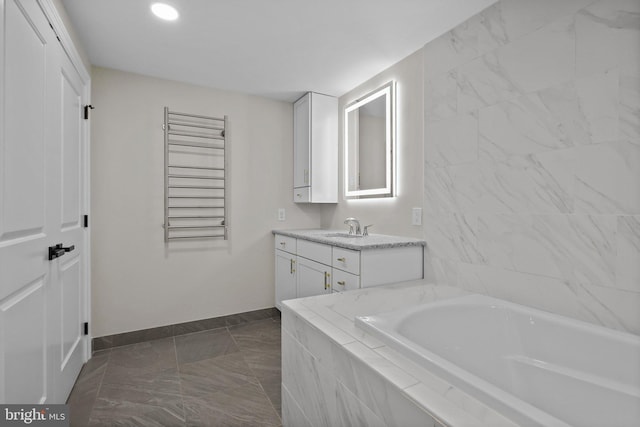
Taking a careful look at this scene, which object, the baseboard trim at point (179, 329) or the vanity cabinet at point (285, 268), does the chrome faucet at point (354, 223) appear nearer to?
the vanity cabinet at point (285, 268)

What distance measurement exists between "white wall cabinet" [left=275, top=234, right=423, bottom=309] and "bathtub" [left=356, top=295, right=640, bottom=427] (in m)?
0.51

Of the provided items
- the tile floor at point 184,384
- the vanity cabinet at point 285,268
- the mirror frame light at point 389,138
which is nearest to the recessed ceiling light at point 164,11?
the mirror frame light at point 389,138

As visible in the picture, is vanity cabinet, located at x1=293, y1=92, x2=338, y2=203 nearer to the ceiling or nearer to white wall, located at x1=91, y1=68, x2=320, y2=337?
white wall, located at x1=91, y1=68, x2=320, y2=337

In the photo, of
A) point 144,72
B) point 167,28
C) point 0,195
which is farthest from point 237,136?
point 0,195

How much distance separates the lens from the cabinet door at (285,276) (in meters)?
2.79

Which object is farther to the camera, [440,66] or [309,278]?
[309,278]

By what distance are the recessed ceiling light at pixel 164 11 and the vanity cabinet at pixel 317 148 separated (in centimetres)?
139

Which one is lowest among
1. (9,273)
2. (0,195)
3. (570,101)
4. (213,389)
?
(213,389)

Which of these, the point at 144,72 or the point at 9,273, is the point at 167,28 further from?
the point at 9,273

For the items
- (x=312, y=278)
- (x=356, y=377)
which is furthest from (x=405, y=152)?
(x=356, y=377)

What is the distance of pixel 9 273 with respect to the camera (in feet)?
3.51

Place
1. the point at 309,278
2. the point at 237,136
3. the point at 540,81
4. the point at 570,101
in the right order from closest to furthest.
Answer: the point at 570,101 → the point at 540,81 → the point at 309,278 → the point at 237,136

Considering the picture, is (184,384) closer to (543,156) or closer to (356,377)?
(356,377)

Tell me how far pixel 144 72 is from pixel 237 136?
0.89 meters
